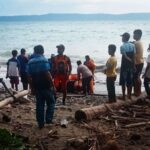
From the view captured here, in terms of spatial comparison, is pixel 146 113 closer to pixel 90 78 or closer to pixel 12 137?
pixel 12 137

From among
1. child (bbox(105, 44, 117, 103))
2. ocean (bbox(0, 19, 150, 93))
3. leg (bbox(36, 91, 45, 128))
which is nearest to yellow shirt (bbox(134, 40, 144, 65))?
child (bbox(105, 44, 117, 103))

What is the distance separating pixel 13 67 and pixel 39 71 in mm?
7232

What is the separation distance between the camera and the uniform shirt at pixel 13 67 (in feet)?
57.8

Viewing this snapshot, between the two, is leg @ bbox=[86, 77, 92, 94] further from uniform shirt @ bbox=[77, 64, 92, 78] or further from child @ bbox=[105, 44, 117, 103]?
child @ bbox=[105, 44, 117, 103]

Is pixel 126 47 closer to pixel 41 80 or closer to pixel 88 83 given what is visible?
pixel 41 80

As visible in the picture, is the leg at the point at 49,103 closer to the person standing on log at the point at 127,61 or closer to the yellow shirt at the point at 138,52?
the person standing on log at the point at 127,61

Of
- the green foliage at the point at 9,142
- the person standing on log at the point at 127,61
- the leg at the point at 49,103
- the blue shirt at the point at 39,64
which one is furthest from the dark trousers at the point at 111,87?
the green foliage at the point at 9,142

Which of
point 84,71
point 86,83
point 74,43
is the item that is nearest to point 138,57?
point 84,71

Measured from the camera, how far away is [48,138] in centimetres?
990

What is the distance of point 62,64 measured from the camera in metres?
13.8

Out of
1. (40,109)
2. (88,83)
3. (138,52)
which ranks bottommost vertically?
(88,83)

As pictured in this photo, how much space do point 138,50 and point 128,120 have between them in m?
3.26

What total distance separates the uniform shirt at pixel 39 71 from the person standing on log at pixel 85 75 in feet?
27.1

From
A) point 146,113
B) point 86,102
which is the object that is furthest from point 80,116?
point 86,102
